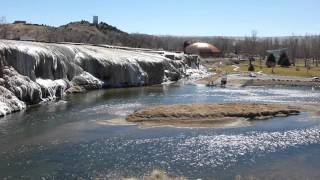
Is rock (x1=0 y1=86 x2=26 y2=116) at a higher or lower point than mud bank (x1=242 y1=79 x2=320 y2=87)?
higher

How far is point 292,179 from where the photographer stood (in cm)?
3094

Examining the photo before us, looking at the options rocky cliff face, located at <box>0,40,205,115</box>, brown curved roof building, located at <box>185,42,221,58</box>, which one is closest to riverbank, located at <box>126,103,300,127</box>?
rocky cliff face, located at <box>0,40,205,115</box>

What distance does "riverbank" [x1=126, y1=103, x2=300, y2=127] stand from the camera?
5125 centimetres

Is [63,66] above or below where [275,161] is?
above

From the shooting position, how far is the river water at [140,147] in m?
32.3

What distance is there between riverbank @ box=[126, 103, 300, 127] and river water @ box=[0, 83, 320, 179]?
7.06 feet

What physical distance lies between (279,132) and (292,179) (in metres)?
15.3

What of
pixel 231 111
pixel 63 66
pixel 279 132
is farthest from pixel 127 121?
pixel 63 66

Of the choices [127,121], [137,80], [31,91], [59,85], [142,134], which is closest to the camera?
[142,134]

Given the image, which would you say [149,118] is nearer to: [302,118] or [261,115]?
[261,115]

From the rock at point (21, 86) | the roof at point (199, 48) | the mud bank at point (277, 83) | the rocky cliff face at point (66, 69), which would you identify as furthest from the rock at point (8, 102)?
the roof at point (199, 48)

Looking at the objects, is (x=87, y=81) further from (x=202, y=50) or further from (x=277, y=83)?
(x=202, y=50)

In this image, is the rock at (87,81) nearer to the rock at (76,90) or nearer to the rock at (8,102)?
the rock at (76,90)

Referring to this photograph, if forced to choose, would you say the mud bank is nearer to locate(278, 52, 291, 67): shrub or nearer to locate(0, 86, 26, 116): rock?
A: locate(278, 52, 291, 67): shrub
